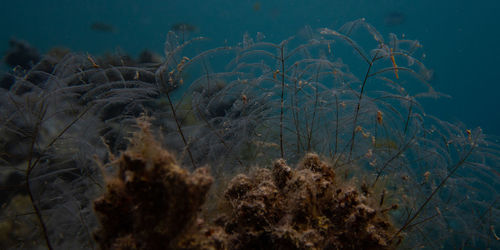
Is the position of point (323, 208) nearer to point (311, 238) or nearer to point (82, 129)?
point (311, 238)

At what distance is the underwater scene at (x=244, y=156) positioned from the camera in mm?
1553

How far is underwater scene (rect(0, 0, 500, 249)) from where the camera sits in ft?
5.09

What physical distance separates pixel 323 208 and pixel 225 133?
73.3 inches

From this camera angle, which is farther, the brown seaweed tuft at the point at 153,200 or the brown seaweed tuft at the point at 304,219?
the brown seaweed tuft at the point at 304,219

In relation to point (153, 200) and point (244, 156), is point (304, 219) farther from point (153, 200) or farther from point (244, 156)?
point (244, 156)

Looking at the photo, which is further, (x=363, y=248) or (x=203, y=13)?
(x=203, y=13)

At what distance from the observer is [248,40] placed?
10.9 feet

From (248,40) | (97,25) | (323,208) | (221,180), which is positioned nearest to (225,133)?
(221,180)

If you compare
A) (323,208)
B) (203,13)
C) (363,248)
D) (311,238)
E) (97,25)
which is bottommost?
(363,248)

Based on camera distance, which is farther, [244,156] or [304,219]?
[244,156]

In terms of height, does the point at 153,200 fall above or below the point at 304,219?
above

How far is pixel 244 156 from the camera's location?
13.5 feet

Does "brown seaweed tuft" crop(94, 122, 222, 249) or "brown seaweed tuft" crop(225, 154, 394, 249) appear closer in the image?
"brown seaweed tuft" crop(94, 122, 222, 249)

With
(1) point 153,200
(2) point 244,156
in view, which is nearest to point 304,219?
(1) point 153,200
